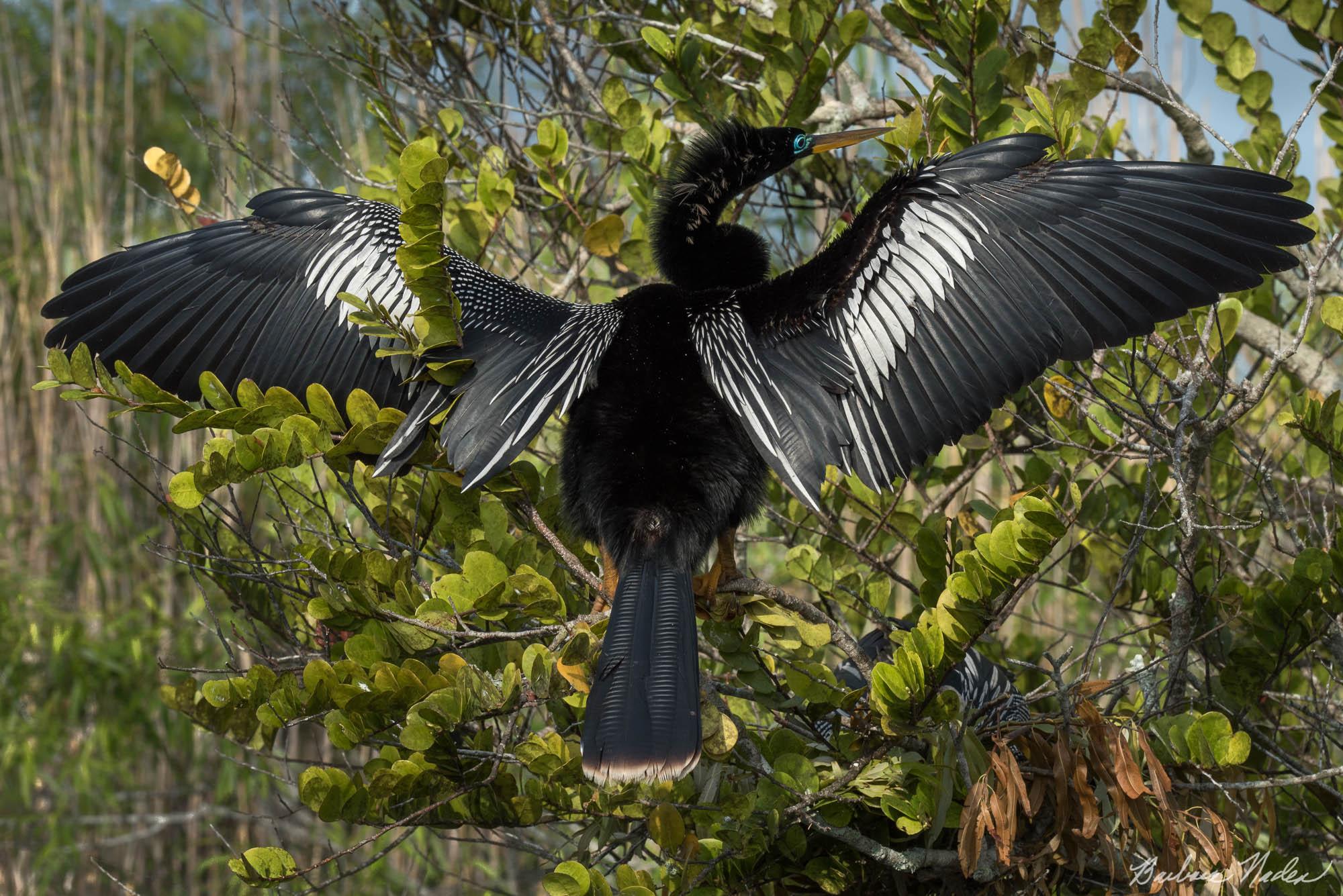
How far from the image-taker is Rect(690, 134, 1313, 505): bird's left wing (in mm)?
1917

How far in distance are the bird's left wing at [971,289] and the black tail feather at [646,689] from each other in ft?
0.98

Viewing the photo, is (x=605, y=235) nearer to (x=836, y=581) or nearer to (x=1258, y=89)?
(x=836, y=581)

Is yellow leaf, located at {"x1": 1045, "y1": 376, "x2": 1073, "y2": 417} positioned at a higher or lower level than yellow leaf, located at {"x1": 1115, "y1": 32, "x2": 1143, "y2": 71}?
lower

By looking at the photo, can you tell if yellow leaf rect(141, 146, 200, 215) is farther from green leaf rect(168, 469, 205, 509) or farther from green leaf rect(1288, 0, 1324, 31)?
green leaf rect(1288, 0, 1324, 31)

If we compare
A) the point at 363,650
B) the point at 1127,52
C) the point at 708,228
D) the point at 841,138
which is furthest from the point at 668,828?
the point at 1127,52

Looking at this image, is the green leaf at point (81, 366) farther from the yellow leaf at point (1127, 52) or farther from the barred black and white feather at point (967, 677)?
the yellow leaf at point (1127, 52)

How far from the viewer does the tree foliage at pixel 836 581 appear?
1.66 meters

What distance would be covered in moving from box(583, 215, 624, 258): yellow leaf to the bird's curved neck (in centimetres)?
8

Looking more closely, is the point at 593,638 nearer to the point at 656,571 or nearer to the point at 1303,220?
the point at 656,571

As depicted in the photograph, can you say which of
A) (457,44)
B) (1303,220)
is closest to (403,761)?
(1303,220)

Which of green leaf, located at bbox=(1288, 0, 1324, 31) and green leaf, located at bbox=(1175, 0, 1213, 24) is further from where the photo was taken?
green leaf, located at bbox=(1175, 0, 1213, 24)

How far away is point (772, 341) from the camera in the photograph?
2084 millimetres
